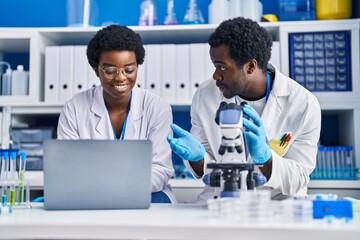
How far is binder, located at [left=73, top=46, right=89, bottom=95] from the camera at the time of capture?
261 centimetres

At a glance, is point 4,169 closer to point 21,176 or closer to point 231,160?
point 21,176

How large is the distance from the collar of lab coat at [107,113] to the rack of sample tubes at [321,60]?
928 millimetres

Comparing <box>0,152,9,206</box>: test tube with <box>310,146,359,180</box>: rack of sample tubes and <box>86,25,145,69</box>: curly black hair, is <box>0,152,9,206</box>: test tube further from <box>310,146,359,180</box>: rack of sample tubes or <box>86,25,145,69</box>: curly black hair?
<box>310,146,359,180</box>: rack of sample tubes

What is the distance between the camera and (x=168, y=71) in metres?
2.58

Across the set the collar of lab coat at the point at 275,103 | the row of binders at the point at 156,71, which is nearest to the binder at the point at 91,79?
the row of binders at the point at 156,71

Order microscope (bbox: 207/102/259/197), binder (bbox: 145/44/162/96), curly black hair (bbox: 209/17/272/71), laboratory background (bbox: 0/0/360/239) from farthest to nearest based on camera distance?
binder (bbox: 145/44/162/96), laboratory background (bbox: 0/0/360/239), curly black hair (bbox: 209/17/272/71), microscope (bbox: 207/102/259/197)

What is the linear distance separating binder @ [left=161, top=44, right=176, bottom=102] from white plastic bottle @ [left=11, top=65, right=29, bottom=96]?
0.76 meters

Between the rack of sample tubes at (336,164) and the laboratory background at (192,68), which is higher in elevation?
the laboratory background at (192,68)

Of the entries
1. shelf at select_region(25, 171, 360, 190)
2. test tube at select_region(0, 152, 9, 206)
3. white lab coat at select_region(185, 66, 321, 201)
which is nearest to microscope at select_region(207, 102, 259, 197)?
white lab coat at select_region(185, 66, 321, 201)

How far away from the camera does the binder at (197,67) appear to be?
2.56 m

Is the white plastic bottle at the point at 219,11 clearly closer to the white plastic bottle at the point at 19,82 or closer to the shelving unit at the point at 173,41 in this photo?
the shelving unit at the point at 173,41

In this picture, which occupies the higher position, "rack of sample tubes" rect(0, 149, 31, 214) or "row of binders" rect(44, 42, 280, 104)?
"row of binders" rect(44, 42, 280, 104)

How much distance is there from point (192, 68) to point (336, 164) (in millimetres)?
888

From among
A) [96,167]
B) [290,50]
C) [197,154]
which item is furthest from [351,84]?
[96,167]
